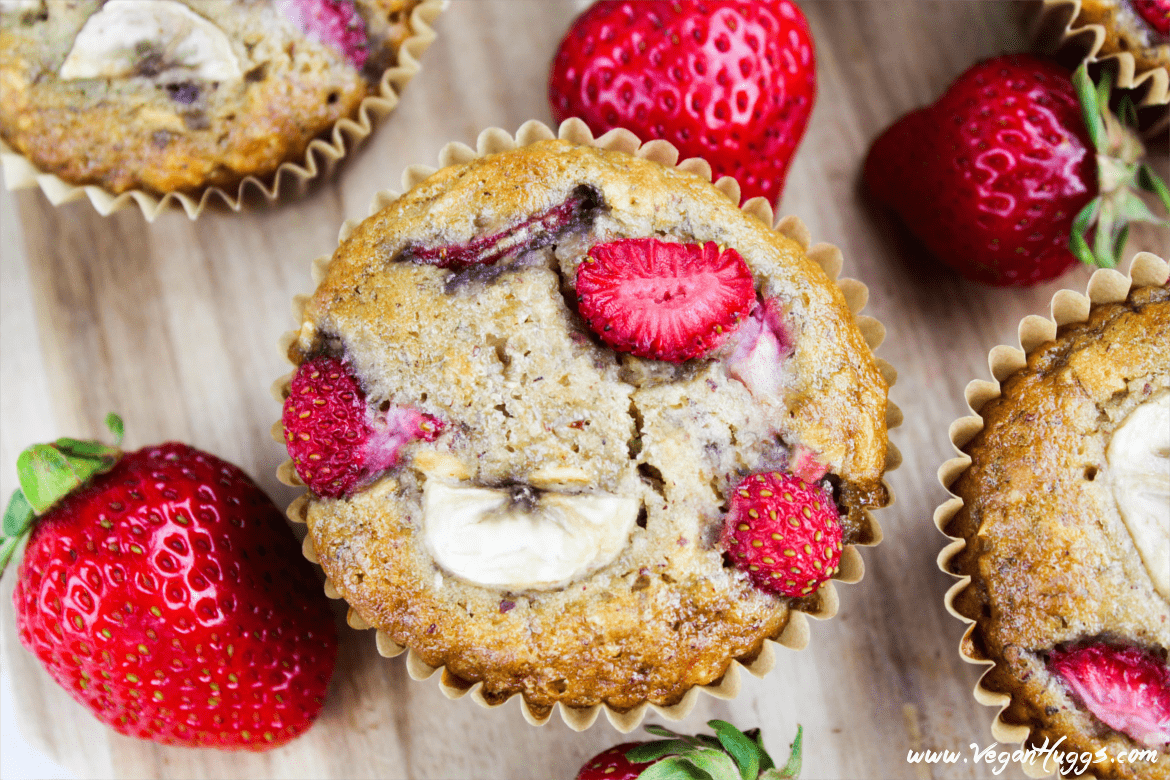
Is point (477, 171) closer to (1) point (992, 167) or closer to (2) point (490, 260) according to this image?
(2) point (490, 260)

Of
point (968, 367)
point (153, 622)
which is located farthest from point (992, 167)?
point (153, 622)

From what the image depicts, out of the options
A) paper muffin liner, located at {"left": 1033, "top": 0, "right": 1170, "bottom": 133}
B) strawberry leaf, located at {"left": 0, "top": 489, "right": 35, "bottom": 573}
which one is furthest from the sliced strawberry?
strawberry leaf, located at {"left": 0, "top": 489, "right": 35, "bottom": 573}

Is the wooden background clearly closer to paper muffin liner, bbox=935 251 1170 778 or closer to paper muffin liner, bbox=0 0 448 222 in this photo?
paper muffin liner, bbox=0 0 448 222

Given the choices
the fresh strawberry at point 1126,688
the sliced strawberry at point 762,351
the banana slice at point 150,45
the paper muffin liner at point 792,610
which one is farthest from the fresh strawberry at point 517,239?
the fresh strawberry at point 1126,688

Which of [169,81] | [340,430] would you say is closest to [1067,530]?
[340,430]

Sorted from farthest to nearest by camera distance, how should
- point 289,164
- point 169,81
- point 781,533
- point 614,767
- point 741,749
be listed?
point 289,164 < point 169,81 < point 614,767 < point 741,749 < point 781,533

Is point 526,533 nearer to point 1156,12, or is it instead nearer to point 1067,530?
point 1067,530

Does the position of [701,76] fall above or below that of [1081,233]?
above
